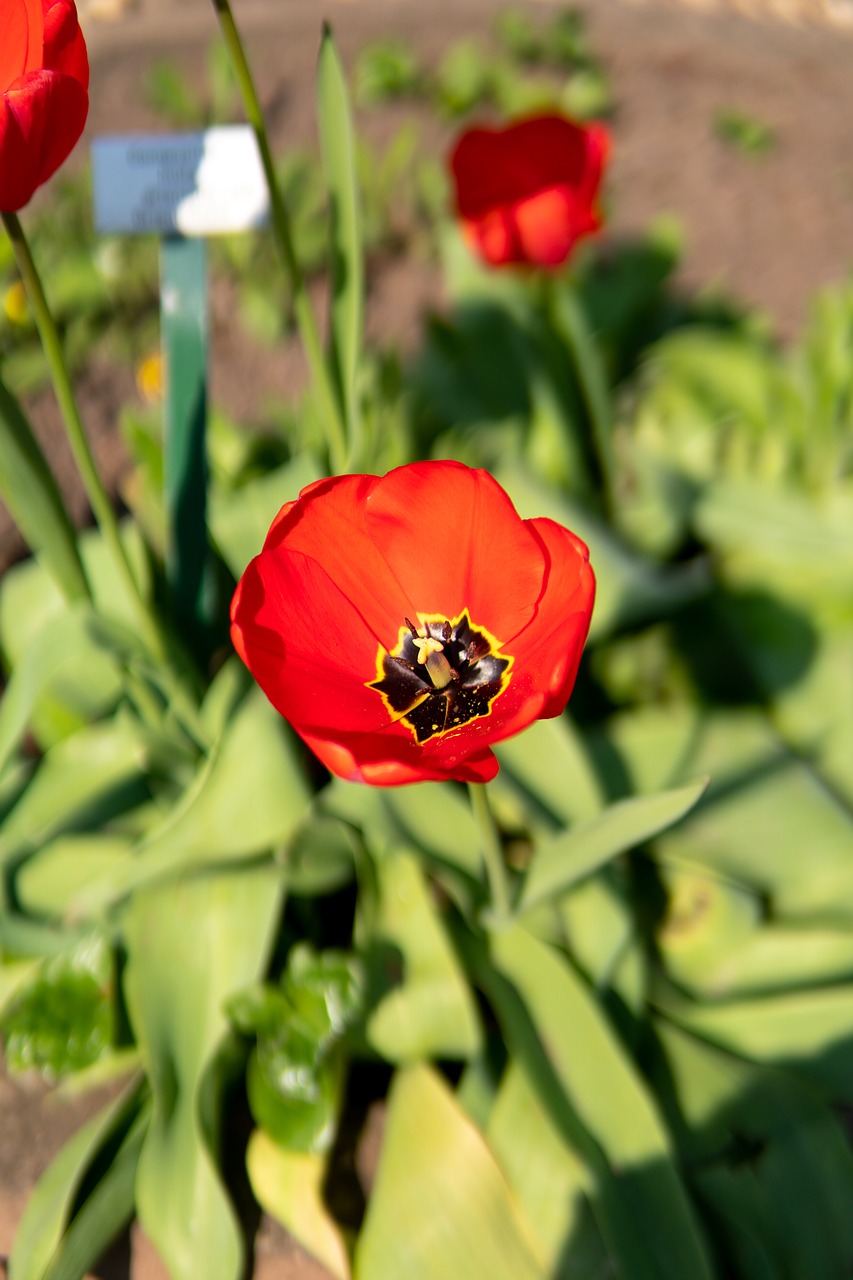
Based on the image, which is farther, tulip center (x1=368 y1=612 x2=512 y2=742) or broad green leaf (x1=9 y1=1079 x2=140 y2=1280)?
broad green leaf (x1=9 y1=1079 x2=140 y2=1280)

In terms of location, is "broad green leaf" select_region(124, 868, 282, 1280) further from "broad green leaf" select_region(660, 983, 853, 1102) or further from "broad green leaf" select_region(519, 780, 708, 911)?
"broad green leaf" select_region(660, 983, 853, 1102)

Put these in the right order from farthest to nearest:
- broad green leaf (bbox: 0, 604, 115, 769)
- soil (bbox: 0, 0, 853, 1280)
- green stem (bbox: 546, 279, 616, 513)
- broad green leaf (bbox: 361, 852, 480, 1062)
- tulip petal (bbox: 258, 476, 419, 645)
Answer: soil (bbox: 0, 0, 853, 1280)
green stem (bbox: 546, 279, 616, 513)
broad green leaf (bbox: 361, 852, 480, 1062)
broad green leaf (bbox: 0, 604, 115, 769)
tulip petal (bbox: 258, 476, 419, 645)

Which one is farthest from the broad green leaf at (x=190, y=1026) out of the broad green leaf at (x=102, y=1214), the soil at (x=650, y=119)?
the soil at (x=650, y=119)

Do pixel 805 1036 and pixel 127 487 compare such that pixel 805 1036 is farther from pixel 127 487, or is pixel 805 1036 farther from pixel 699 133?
pixel 699 133

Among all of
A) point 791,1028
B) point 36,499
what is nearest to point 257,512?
point 36,499

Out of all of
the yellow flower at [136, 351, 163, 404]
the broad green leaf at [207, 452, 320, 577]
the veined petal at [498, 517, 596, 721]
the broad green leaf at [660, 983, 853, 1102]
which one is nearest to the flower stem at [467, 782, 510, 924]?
the veined petal at [498, 517, 596, 721]

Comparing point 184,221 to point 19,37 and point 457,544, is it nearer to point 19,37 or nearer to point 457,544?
point 19,37

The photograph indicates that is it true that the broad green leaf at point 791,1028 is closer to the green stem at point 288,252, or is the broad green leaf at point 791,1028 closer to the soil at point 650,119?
the green stem at point 288,252
